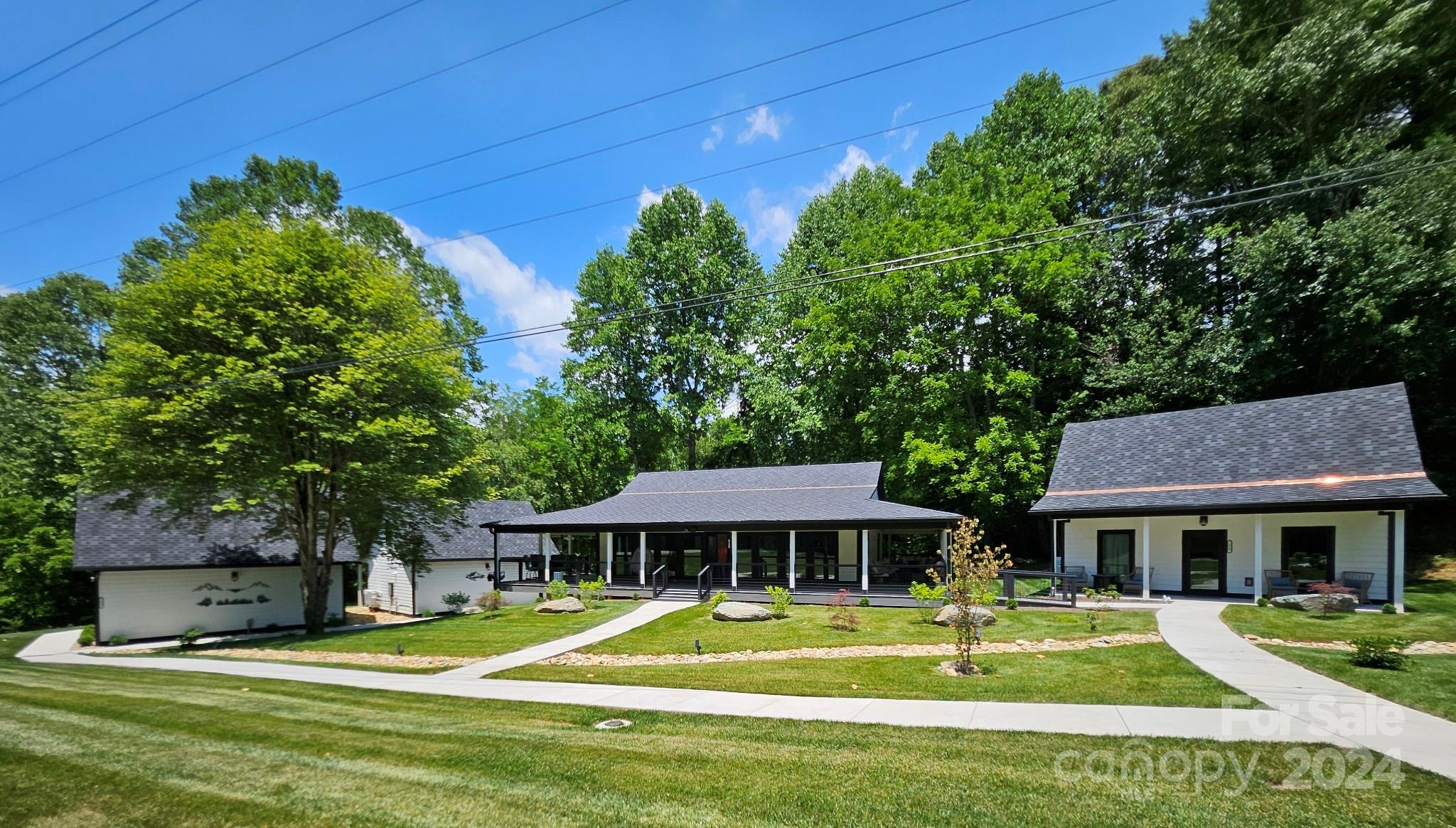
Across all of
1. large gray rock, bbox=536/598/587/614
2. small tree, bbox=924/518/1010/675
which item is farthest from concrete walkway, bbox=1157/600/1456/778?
large gray rock, bbox=536/598/587/614

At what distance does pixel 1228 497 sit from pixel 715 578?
16.7 m

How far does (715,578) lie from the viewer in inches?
986

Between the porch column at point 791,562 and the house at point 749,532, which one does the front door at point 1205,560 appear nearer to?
the house at point 749,532

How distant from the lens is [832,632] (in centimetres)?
1617

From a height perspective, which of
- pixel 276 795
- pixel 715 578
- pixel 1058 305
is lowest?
pixel 715 578

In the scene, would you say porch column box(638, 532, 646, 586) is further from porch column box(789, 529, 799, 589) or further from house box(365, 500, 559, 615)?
porch column box(789, 529, 799, 589)

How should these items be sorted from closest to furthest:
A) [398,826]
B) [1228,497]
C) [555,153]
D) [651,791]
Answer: [398,826] < [651,791] < [555,153] < [1228,497]

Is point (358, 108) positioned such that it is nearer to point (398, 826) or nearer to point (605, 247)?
point (398, 826)

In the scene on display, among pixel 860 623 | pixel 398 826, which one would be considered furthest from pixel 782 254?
pixel 398 826

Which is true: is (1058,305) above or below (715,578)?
above

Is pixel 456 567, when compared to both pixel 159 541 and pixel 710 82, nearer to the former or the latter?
pixel 159 541

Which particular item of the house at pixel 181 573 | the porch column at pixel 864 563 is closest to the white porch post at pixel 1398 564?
the porch column at pixel 864 563

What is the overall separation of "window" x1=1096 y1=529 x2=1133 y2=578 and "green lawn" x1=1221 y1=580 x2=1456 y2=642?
4.01 metres

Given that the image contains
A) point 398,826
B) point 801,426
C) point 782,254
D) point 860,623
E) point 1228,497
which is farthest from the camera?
point 782,254
